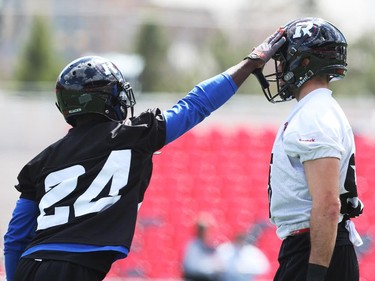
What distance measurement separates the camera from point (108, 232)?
3.31 meters

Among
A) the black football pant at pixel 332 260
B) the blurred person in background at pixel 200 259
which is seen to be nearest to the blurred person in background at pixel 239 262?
the blurred person in background at pixel 200 259

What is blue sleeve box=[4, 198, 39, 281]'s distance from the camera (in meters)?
3.54

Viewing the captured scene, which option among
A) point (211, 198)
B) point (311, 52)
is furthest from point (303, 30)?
point (211, 198)

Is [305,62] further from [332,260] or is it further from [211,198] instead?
[211,198]

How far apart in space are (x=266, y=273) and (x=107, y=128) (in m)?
7.89

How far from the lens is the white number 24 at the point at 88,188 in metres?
3.31

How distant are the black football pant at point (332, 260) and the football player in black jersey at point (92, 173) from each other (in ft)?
2.19

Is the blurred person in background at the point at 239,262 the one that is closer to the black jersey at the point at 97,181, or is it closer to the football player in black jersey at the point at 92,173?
the football player in black jersey at the point at 92,173

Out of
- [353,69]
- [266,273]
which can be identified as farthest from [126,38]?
[266,273]

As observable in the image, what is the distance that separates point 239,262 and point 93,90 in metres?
7.13

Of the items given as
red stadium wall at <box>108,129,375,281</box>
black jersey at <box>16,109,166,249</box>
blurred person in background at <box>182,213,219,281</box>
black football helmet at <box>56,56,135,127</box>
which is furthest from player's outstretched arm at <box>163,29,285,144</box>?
red stadium wall at <box>108,129,375,281</box>

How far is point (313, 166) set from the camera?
10.3ft

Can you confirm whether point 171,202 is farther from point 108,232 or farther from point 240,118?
point 108,232

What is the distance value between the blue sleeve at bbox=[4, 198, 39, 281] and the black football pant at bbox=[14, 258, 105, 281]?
0.24m
